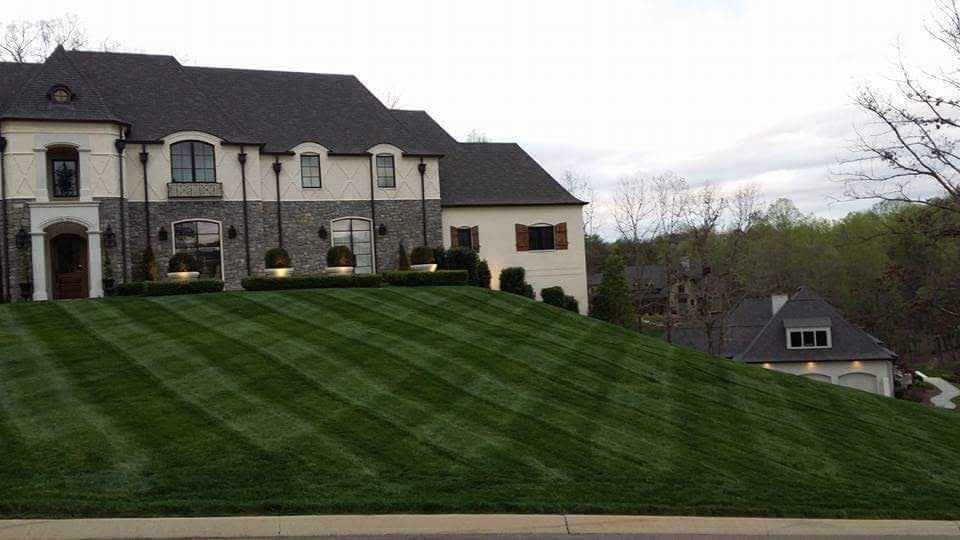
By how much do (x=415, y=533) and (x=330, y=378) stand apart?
18.8 feet

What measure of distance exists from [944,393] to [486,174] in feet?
92.2

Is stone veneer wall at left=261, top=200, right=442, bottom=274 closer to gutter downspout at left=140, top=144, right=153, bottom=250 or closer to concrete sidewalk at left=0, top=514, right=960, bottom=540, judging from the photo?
gutter downspout at left=140, top=144, right=153, bottom=250

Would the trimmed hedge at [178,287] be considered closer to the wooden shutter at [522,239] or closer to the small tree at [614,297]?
the wooden shutter at [522,239]

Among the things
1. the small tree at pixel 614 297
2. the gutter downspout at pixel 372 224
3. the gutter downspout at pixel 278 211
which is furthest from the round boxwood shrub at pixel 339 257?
the small tree at pixel 614 297

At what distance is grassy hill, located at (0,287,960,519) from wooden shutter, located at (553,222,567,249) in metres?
13.9

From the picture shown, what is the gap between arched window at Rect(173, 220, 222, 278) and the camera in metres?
26.1

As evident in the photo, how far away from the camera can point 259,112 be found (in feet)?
96.3

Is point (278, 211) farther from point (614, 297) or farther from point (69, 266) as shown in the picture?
point (614, 297)

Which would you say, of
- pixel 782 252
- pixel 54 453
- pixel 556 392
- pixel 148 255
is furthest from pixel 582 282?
pixel 782 252

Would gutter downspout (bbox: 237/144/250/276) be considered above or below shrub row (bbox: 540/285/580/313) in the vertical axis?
above

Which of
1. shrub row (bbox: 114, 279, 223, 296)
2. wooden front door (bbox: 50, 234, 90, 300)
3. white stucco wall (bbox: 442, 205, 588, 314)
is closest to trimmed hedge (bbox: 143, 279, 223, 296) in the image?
shrub row (bbox: 114, 279, 223, 296)

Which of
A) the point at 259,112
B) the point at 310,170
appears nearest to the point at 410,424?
the point at 310,170

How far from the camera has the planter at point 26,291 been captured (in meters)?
22.8

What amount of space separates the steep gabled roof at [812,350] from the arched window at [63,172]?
2940 cm
